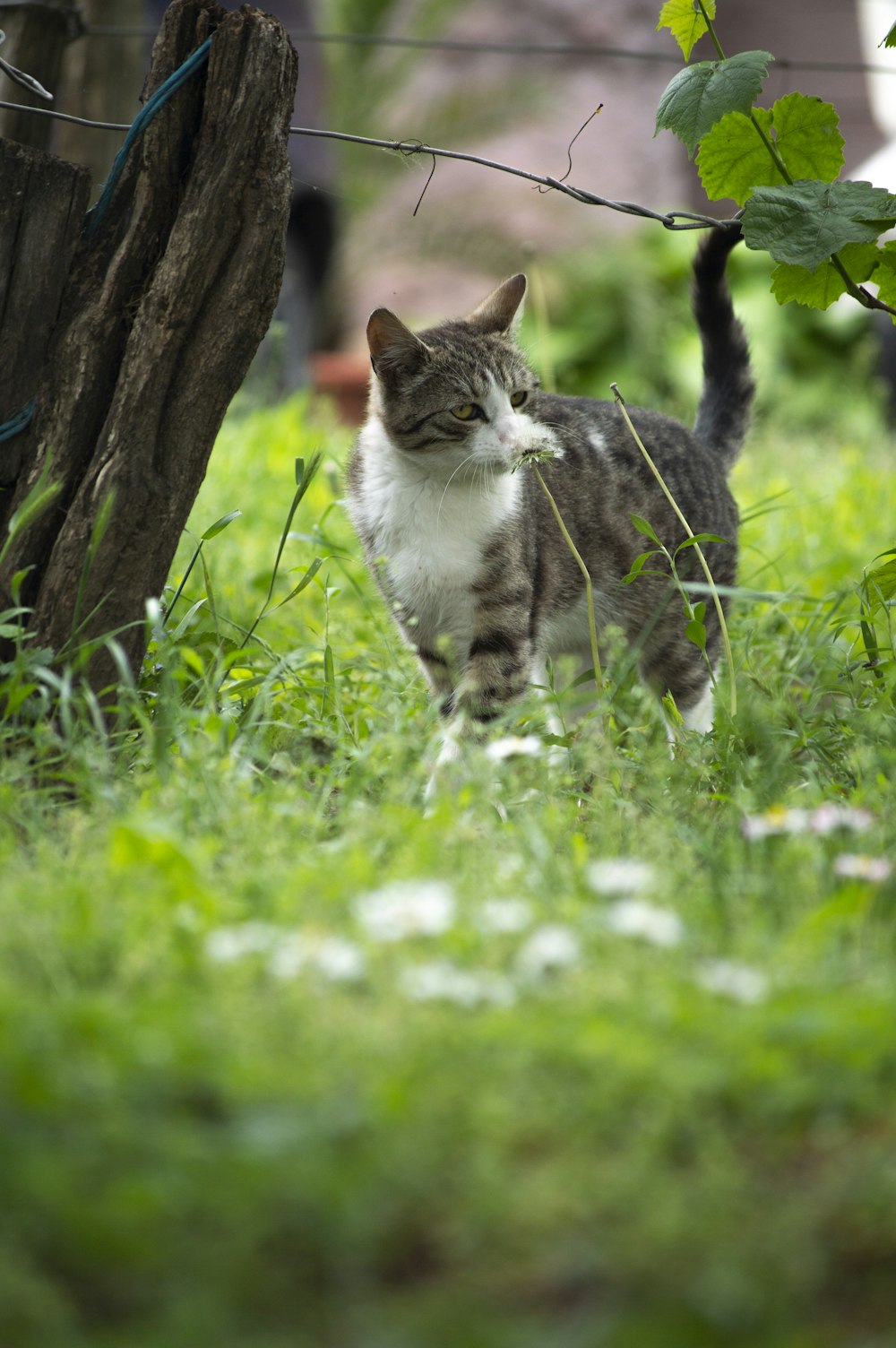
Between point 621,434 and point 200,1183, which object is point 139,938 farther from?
point 621,434

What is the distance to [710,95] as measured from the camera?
2359 millimetres

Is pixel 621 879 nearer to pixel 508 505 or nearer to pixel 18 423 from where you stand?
pixel 18 423

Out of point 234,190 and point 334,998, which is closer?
point 334,998

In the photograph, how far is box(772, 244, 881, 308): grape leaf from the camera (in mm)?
2504

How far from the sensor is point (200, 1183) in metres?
1.07

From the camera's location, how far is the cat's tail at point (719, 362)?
3.31m

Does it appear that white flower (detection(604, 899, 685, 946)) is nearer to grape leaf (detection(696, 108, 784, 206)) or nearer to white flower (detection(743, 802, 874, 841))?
white flower (detection(743, 802, 874, 841))

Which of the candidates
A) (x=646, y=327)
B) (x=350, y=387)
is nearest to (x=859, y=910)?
(x=350, y=387)

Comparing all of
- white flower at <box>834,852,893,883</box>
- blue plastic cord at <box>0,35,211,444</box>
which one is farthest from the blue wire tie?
white flower at <box>834,852,893,883</box>

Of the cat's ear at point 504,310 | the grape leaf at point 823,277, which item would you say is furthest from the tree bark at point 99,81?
the grape leaf at point 823,277

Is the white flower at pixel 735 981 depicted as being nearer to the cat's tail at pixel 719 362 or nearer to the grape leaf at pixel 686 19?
the grape leaf at pixel 686 19

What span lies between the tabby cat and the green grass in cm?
94

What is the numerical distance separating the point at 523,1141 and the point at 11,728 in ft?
3.70

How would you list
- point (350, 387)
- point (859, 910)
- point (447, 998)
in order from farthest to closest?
point (350, 387) → point (859, 910) → point (447, 998)
